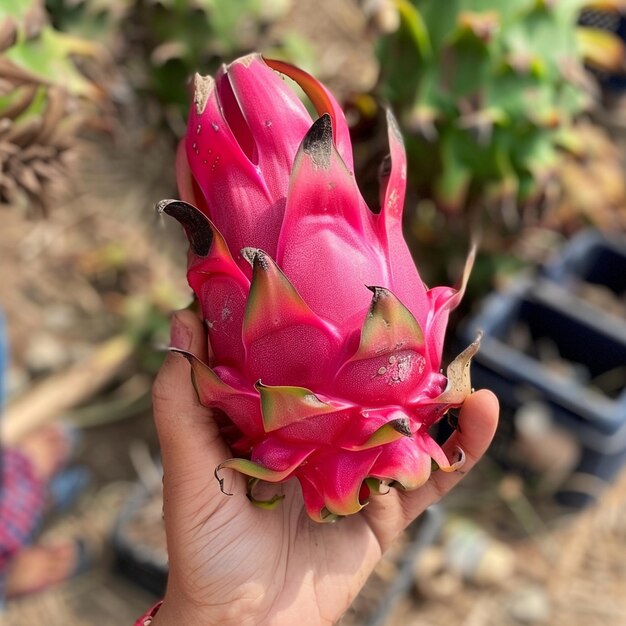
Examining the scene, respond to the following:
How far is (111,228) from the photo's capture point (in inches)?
88.4

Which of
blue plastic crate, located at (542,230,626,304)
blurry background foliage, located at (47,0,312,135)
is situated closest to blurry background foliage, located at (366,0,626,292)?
blurry background foliage, located at (47,0,312,135)

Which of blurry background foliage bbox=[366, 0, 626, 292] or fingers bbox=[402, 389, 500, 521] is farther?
blurry background foliage bbox=[366, 0, 626, 292]

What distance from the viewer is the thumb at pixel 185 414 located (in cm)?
75

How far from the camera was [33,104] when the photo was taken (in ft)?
3.44

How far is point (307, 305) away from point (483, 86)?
32.0 inches

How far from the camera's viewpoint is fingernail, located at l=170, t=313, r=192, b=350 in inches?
29.1

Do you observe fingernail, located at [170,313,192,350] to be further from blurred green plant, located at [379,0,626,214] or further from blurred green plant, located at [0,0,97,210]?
blurred green plant, located at [379,0,626,214]

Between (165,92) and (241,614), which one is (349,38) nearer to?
(165,92)

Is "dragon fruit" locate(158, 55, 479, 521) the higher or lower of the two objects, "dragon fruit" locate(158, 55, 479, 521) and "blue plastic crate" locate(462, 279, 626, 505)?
the higher

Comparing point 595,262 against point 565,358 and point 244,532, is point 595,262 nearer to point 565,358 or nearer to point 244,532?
point 565,358

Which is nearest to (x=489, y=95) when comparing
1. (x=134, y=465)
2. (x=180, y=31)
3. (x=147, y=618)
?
(x=180, y=31)

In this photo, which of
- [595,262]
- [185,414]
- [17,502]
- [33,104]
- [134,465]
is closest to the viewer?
[185,414]

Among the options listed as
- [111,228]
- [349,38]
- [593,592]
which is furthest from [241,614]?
[349,38]

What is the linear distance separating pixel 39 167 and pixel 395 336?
25.6 inches
